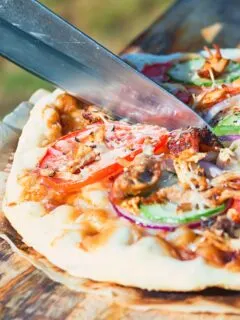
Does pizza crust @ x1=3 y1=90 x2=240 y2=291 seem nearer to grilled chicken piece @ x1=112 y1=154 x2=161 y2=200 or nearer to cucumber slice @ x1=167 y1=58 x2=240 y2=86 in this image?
grilled chicken piece @ x1=112 y1=154 x2=161 y2=200

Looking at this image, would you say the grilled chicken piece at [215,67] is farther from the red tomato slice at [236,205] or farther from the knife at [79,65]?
the red tomato slice at [236,205]

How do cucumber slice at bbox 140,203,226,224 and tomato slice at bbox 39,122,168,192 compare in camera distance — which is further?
tomato slice at bbox 39,122,168,192

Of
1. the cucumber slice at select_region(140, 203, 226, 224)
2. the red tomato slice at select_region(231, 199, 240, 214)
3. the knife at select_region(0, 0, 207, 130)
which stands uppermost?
the knife at select_region(0, 0, 207, 130)

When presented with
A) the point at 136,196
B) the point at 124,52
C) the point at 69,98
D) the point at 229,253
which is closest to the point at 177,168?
the point at 136,196

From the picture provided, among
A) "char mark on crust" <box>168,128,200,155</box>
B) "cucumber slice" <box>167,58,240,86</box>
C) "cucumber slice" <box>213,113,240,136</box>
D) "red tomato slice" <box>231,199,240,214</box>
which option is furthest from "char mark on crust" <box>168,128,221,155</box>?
"cucumber slice" <box>167,58,240,86</box>

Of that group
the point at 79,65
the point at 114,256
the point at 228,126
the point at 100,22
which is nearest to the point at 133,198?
the point at 114,256

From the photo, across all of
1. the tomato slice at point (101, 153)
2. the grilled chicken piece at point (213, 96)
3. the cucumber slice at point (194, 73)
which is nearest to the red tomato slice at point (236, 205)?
the tomato slice at point (101, 153)
